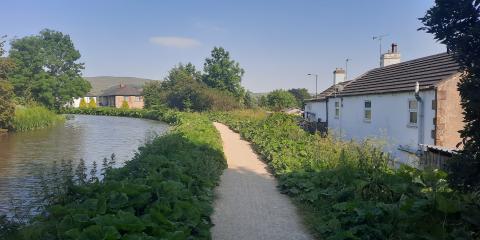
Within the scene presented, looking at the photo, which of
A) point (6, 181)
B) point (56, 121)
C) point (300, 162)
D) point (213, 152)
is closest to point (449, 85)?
point (300, 162)

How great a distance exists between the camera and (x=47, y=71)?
221ft

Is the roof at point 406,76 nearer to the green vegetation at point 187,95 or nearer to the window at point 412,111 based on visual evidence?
Answer: the window at point 412,111

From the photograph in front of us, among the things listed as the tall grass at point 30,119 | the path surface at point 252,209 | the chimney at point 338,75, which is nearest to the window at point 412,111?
the path surface at point 252,209

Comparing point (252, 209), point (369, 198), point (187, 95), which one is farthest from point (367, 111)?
point (187, 95)

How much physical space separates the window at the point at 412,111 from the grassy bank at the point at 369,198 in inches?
158

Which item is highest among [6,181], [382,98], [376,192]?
[382,98]

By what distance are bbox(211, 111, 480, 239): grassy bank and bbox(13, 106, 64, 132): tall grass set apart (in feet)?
102

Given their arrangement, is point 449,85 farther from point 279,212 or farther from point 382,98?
point 279,212

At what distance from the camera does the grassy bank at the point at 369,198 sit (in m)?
5.62

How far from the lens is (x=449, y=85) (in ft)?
46.6

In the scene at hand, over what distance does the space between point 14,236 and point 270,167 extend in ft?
32.2

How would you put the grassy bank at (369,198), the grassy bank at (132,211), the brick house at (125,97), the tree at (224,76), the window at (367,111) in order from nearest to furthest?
1. the grassy bank at (132,211)
2. the grassy bank at (369,198)
3. the window at (367,111)
4. the tree at (224,76)
5. the brick house at (125,97)

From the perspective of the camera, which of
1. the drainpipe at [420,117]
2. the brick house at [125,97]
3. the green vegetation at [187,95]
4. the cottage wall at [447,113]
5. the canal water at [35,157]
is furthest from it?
the brick house at [125,97]

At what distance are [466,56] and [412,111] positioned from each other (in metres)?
11.9
